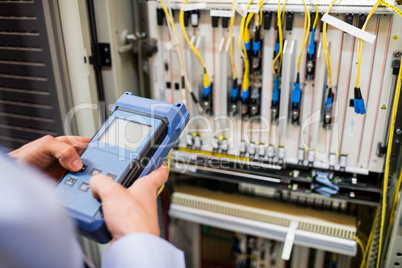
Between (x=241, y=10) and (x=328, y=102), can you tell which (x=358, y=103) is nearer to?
(x=328, y=102)

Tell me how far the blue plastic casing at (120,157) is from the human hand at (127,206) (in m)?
0.06

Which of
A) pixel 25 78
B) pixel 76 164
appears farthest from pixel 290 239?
pixel 25 78

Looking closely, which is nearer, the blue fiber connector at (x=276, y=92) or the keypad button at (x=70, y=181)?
the keypad button at (x=70, y=181)

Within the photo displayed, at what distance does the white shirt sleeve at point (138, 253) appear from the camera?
0.75 meters

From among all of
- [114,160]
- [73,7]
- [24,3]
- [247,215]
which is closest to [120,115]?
[114,160]

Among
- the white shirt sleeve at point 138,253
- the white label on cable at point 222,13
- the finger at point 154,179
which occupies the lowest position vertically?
the white shirt sleeve at point 138,253

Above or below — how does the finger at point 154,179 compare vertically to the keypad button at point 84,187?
above

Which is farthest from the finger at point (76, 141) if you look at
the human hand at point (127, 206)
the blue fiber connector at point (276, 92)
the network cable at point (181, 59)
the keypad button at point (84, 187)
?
the blue fiber connector at point (276, 92)

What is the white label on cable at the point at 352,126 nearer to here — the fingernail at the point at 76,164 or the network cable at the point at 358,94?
the network cable at the point at 358,94

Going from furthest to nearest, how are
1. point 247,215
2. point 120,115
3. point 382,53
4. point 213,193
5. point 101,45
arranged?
1. point 213,193
2. point 247,215
3. point 101,45
4. point 382,53
5. point 120,115

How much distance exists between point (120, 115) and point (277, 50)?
77 centimetres

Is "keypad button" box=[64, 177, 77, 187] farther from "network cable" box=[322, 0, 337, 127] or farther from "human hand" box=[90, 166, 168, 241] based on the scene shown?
"network cable" box=[322, 0, 337, 127]

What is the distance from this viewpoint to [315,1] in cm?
147

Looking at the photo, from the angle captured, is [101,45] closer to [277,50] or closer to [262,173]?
[277,50]
